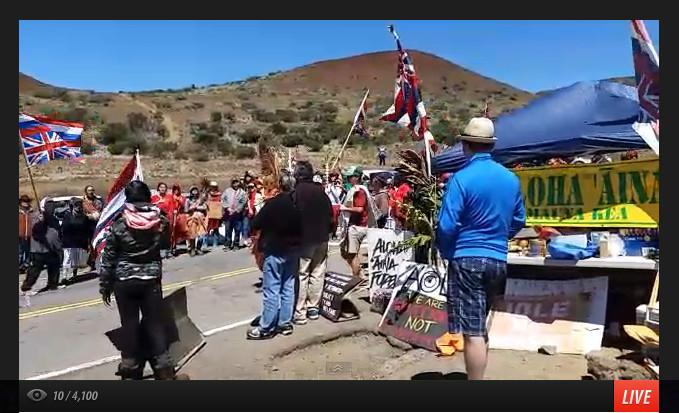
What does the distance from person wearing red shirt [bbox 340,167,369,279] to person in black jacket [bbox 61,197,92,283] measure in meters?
5.29

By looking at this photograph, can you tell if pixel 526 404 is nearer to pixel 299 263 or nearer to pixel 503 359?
pixel 503 359

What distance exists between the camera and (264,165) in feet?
30.1

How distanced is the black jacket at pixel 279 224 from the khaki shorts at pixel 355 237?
6.34 ft

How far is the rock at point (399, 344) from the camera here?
724cm

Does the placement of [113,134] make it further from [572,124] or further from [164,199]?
[572,124]

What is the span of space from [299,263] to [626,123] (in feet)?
12.9

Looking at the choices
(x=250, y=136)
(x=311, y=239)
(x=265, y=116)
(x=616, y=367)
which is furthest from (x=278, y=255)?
(x=265, y=116)

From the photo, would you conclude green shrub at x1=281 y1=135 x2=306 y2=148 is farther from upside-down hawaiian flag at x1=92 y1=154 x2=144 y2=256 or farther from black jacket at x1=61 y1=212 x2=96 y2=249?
upside-down hawaiian flag at x1=92 y1=154 x2=144 y2=256

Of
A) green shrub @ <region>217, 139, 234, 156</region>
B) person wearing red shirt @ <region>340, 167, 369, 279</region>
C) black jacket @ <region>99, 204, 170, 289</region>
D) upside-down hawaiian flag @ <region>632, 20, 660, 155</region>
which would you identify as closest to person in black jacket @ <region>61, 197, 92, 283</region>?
person wearing red shirt @ <region>340, 167, 369, 279</region>

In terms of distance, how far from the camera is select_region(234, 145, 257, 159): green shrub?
45219mm

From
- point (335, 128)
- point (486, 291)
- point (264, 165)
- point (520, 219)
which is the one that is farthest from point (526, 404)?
point (335, 128)

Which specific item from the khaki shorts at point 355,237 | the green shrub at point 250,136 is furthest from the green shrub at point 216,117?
the khaki shorts at point 355,237

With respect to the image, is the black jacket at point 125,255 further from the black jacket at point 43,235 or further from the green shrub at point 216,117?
the green shrub at point 216,117

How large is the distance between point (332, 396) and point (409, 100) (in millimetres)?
4299
